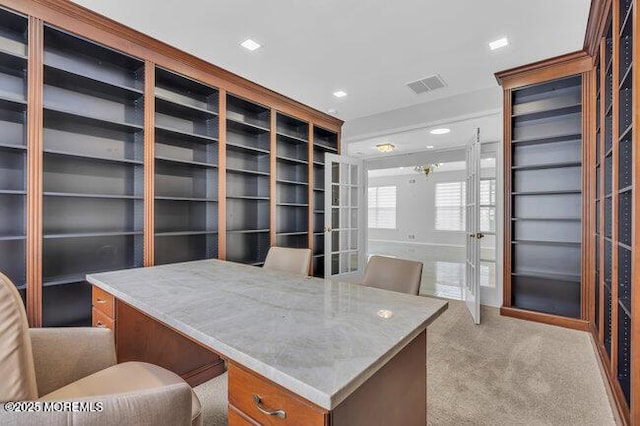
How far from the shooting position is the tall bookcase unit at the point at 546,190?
3115mm

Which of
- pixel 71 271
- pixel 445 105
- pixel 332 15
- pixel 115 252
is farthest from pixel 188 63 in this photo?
pixel 445 105

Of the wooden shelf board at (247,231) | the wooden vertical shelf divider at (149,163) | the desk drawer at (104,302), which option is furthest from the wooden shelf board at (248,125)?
the desk drawer at (104,302)

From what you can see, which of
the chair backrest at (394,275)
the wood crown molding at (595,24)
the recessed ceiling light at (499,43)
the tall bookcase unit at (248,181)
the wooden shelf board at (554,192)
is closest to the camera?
the chair backrest at (394,275)

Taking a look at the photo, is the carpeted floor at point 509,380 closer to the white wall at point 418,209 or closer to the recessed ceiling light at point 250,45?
the recessed ceiling light at point 250,45

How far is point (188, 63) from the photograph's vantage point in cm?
297

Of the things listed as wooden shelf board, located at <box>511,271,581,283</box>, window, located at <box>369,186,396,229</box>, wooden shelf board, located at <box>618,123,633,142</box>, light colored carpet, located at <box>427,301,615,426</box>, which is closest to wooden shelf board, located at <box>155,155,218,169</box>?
light colored carpet, located at <box>427,301,615,426</box>

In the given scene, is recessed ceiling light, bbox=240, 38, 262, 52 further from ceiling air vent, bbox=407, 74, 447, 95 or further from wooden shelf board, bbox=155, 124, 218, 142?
ceiling air vent, bbox=407, 74, 447, 95

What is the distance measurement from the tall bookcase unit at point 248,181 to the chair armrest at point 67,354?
86.3 inches

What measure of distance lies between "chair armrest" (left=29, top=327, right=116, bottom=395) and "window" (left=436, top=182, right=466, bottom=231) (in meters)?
8.92

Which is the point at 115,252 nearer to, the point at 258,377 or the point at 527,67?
the point at 258,377

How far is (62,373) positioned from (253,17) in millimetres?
2493

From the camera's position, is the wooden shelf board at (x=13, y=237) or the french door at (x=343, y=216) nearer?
the wooden shelf board at (x=13, y=237)

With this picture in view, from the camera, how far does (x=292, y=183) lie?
4.23 m

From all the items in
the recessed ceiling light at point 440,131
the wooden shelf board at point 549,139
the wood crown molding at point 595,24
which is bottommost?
the wooden shelf board at point 549,139
